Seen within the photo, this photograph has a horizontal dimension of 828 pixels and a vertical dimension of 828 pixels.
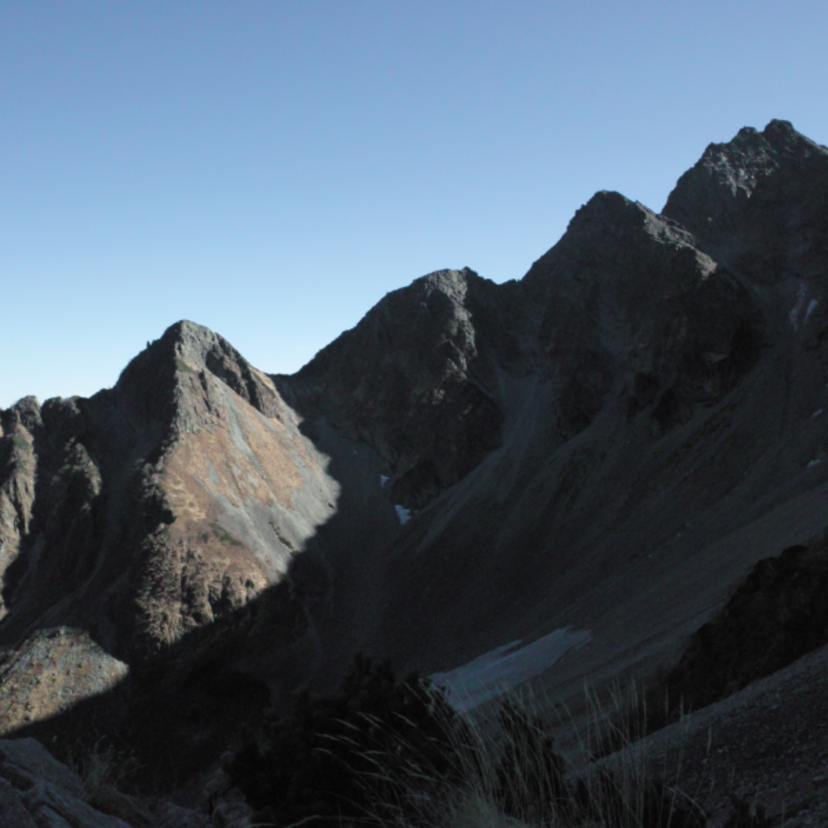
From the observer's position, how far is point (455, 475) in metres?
100

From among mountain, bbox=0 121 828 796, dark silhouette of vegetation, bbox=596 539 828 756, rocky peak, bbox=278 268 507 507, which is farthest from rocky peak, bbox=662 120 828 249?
dark silhouette of vegetation, bbox=596 539 828 756

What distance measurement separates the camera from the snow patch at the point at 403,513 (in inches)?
3839

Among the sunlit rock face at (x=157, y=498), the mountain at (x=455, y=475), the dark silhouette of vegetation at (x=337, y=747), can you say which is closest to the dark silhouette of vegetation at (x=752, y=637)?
the mountain at (x=455, y=475)

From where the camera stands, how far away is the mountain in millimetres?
58500

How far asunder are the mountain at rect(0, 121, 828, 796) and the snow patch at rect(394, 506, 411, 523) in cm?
31

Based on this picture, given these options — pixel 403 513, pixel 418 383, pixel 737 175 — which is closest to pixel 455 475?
pixel 403 513

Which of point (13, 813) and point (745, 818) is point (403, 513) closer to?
point (745, 818)

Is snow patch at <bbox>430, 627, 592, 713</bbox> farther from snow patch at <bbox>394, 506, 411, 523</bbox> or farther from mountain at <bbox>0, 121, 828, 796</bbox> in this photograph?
snow patch at <bbox>394, 506, 411, 523</bbox>

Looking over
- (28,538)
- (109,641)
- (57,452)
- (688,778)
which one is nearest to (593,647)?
(688,778)

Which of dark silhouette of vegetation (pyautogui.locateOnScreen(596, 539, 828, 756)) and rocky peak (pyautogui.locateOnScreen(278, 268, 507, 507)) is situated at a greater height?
rocky peak (pyautogui.locateOnScreen(278, 268, 507, 507))

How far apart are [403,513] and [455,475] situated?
9178 millimetres

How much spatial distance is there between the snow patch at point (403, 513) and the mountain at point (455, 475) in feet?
1.03

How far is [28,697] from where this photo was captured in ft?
182

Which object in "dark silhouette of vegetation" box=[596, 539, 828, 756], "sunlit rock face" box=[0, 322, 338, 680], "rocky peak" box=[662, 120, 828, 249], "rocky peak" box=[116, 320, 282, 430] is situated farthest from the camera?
"rocky peak" box=[662, 120, 828, 249]
